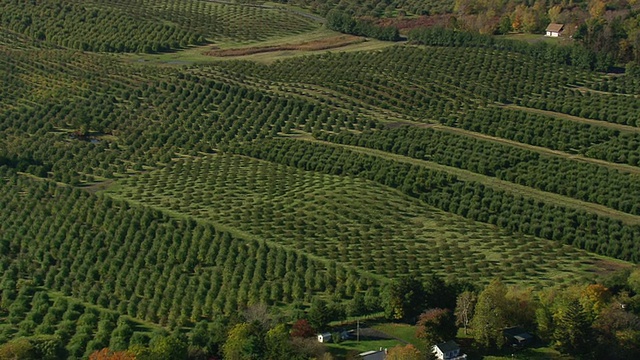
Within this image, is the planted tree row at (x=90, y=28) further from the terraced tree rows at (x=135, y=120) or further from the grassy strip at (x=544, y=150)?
the grassy strip at (x=544, y=150)

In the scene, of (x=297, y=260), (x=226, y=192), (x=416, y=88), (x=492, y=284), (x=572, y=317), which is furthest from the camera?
(x=416, y=88)

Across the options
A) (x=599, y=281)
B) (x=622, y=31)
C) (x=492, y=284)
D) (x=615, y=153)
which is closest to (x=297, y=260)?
(x=492, y=284)

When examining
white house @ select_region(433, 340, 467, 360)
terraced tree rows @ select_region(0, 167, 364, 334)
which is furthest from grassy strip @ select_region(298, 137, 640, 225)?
white house @ select_region(433, 340, 467, 360)

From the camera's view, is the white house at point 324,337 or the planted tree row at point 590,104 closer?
the white house at point 324,337

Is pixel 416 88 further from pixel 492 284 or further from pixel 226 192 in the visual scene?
pixel 492 284

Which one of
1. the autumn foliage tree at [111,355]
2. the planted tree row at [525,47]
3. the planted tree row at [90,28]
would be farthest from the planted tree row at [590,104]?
the autumn foliage tree at [111,355]

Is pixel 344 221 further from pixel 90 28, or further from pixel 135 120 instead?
pixel 90 28

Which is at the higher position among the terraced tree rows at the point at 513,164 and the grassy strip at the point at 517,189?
the terraced tree rows at the point at 513,164

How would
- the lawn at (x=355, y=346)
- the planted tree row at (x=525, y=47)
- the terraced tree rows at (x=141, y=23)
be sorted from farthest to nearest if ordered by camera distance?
the terraced tree rows at (x=141, y=23)
the planted tree row at (x=525, y=47)
the lawn at (x=355, y=346)
